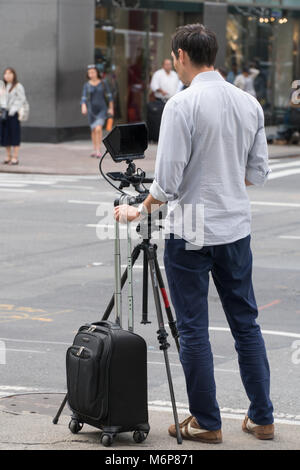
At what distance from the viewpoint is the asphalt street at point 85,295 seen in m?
6.56

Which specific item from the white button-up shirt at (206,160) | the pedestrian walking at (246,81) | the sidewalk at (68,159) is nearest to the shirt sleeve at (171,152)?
the white button-up shirt at (206,160)

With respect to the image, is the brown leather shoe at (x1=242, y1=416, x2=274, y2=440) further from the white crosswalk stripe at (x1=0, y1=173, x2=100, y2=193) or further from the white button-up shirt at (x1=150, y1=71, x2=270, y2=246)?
the white crosswalk stripe at (x1=0, y1=173, x2=100, y2=193)

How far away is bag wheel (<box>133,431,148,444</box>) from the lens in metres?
5.03

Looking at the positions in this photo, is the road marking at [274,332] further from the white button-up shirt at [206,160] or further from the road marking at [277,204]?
the road marking at [277,204]

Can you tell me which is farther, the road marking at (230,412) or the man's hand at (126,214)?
the road marking at (230,412)

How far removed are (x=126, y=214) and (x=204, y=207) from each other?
0.37m

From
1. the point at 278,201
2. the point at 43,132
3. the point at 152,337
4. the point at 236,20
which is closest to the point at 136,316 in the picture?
the point at 152,337

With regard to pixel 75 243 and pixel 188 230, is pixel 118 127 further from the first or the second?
pixel 75 243

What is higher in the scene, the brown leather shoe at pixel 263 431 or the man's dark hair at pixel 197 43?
the man's dark hair at pixel 197 43

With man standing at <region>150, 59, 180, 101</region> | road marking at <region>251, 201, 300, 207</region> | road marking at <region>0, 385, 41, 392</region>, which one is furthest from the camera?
man standing at <region>150, 59, 180, 101</region>

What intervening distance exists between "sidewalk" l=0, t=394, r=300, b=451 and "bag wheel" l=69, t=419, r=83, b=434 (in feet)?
0.09

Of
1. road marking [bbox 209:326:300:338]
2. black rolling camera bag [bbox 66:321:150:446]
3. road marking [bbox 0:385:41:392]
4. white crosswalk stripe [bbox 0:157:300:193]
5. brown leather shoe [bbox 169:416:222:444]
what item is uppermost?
black rolling camera bag [bbox 66:321:150:446]

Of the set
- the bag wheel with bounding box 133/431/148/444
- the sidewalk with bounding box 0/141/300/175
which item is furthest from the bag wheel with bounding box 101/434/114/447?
the sidewalk with bounding box 0/141/300/175

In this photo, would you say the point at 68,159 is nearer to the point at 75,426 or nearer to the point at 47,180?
the point at 47,180
